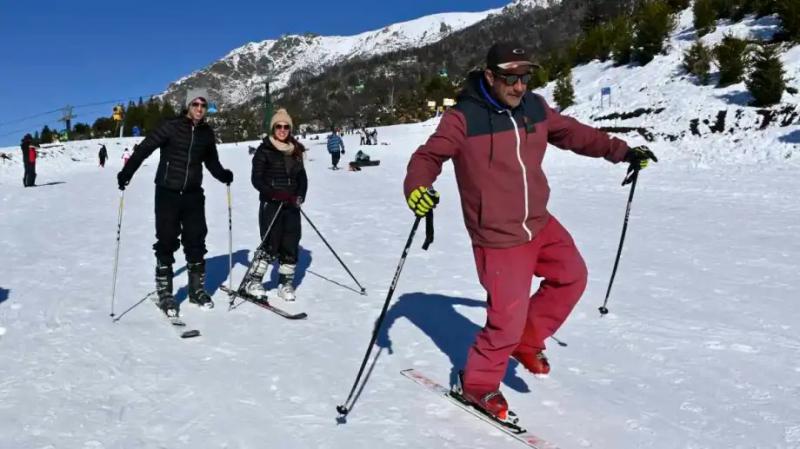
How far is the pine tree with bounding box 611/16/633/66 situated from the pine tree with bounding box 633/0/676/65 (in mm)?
696

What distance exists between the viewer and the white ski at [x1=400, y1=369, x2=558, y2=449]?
341cm

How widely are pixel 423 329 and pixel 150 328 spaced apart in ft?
7.99

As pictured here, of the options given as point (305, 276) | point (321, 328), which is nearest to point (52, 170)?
point (305, 276)

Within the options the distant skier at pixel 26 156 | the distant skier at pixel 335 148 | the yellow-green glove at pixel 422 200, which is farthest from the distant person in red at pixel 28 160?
the yellow-green glove at pixel 422 200

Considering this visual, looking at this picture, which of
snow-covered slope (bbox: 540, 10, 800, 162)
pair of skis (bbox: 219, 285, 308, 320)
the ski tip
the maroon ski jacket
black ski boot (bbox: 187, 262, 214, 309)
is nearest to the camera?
the maroon ski jacket

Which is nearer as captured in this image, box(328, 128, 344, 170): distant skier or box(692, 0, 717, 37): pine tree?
box(328, 128, 344, 170): distant skier

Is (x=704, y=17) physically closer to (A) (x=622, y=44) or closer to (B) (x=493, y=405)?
(A) (x=622, y=44)

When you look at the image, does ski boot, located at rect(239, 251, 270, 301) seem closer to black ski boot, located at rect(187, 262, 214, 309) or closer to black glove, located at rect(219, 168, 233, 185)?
black ski boot, located at rect(187, 262, 214, 309)

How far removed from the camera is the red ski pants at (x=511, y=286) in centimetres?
362

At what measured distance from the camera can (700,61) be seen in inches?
918

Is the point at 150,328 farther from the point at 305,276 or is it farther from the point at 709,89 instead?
the point at 709,89

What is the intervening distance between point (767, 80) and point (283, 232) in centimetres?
1809

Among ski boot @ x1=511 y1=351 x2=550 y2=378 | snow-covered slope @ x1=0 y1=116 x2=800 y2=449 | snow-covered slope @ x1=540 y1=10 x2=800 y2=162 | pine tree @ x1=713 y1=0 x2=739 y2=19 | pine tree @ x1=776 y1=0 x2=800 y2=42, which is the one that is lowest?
snow-covered slope @ x1=0 y1=116 x2=800 y2=449

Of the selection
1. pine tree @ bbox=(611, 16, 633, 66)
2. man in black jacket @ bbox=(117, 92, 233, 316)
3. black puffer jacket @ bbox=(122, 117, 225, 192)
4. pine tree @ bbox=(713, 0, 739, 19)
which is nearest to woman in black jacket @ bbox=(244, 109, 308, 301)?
man in black jacket @ bbox=(117, 92, 233, 316)
